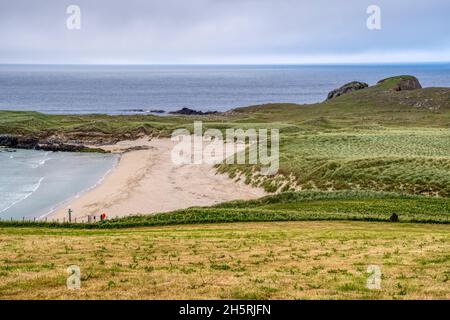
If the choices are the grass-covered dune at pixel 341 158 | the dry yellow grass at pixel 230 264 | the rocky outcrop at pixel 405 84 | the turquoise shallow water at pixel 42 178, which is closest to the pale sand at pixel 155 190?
the turquoise shallow water at pixel 42 178

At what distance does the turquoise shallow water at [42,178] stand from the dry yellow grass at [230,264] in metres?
24.7

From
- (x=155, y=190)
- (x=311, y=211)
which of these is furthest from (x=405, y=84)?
(x=311, y=211)

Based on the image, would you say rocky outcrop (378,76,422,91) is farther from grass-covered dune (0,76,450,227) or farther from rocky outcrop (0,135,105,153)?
rocky outcrop (0,135,105,153)

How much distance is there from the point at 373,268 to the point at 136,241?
43.6 feet

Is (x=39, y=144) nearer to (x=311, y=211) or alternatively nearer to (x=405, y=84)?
(x=311, y=211)

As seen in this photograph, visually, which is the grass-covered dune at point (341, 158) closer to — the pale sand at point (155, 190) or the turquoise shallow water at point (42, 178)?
the pale sand at point (155, 190)

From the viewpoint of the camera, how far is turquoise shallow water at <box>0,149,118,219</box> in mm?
59003

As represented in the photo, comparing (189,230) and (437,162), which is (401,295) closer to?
(189,230)

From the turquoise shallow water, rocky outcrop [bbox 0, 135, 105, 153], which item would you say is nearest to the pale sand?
the turquoise shallow water

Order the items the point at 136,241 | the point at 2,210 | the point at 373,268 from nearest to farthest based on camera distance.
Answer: the point at 373,268 < the point at 136,241 < the point at 2,210

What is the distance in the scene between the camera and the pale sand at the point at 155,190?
55.7 m

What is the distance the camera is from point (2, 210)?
56.9 metres
